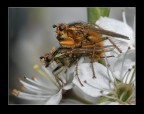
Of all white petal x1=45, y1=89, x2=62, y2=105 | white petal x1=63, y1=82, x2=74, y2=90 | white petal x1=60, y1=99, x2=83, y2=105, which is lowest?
white petal x1=60, y1=99, x2=83, y2=105

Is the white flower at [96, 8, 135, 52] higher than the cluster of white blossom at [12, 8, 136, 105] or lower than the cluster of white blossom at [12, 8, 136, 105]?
higher

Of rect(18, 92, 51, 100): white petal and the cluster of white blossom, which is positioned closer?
the cluster of white blossom

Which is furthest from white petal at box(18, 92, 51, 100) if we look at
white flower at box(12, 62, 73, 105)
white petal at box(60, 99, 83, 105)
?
white petal at box(60, 99, 83, 105)

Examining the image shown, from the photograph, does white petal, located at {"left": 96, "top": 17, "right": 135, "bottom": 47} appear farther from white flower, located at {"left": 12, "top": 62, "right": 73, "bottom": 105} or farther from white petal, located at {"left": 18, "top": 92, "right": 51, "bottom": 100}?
white petal, located at {"left": 18, "top": 92, "right": 51, "bottom": 100}

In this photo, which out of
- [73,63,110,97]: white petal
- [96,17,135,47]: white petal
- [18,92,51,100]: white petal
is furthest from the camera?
[18,92,51,100]: white petal

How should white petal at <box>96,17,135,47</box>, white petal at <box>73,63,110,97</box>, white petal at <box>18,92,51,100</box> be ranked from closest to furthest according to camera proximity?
1. white petal at <box>73,63,110,97</box>
2. white petal at <box>96,17,135,47</box>
3. white petal at <box>18,92,51,100</box>
